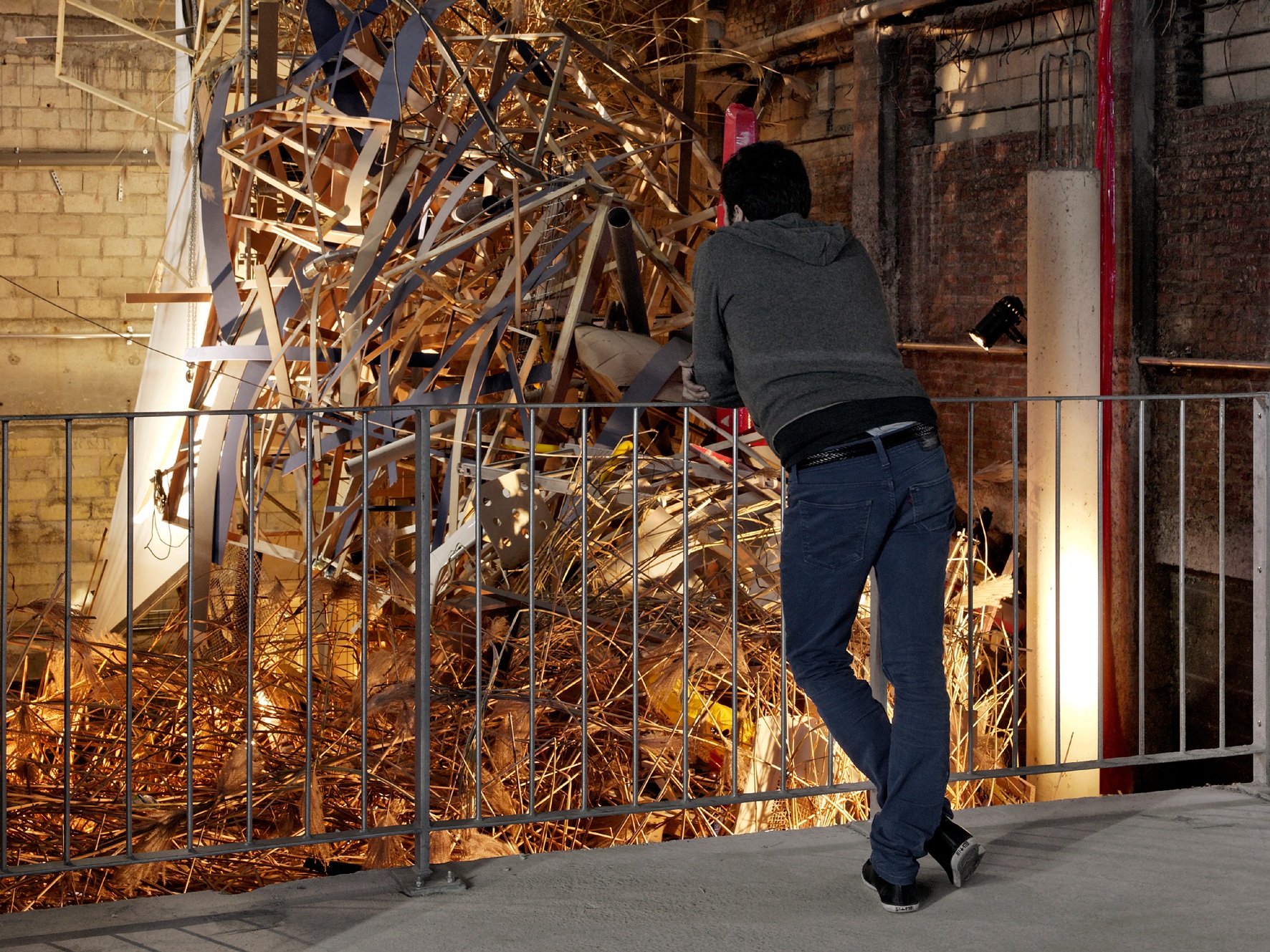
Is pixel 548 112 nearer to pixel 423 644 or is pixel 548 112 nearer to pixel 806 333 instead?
pixel 423 644

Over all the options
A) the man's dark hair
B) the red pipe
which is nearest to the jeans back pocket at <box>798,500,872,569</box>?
the man's dark hair

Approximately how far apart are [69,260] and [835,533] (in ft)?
31.4

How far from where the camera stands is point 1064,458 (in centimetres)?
515

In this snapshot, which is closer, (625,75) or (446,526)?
(446,526)

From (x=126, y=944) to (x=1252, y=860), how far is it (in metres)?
2.31

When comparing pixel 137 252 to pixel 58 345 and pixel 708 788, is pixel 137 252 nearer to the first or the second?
pixel 58 345

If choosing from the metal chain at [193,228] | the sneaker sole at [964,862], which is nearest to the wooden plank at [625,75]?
the metal chain at [193,228]

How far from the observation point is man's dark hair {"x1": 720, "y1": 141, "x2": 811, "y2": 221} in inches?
99.7

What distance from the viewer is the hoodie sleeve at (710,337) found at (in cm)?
253

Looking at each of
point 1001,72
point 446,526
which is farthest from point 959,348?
point 446,526

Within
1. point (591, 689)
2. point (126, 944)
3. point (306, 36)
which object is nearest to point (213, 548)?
point (591, 689)

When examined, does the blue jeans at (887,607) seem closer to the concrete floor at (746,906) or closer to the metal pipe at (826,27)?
the concrete floor at (746,906)

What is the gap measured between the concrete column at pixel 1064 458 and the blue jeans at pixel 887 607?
272 cm

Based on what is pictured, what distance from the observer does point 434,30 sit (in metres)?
6.09
